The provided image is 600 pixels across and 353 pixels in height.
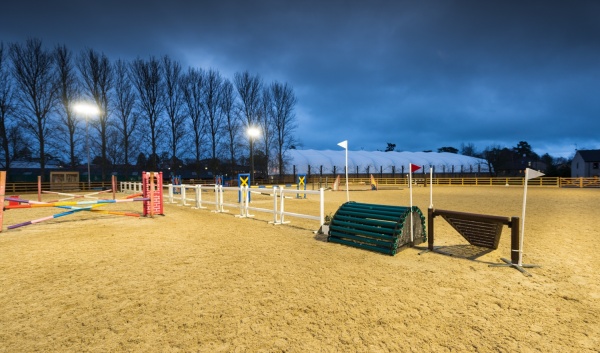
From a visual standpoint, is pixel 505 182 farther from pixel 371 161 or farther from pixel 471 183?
pixel 371 161

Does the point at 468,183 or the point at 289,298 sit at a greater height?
the point at 289,298

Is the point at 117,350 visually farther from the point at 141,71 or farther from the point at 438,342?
the point at 141,71

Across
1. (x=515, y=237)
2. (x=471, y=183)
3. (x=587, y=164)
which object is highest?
(x=587, y=164)

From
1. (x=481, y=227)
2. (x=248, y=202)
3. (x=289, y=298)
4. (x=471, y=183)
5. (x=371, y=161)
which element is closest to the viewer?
(x=289, y=298)

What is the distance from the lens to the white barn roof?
2268 inches

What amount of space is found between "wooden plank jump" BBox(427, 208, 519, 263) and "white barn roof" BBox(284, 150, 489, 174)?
47.0m

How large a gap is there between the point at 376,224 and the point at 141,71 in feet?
147

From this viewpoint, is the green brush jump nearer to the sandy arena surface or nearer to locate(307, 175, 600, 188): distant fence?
the sandy arena surface

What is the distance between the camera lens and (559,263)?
17.7ft

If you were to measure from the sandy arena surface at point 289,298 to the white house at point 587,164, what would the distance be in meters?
69.1

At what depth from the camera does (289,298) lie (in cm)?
390

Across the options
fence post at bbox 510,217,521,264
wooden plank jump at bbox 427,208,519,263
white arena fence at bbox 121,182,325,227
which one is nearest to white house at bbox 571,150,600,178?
white arena fence at bbox 121,182,325,227

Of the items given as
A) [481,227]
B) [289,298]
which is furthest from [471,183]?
[289,298]

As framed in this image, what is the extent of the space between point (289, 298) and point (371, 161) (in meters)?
62.3
